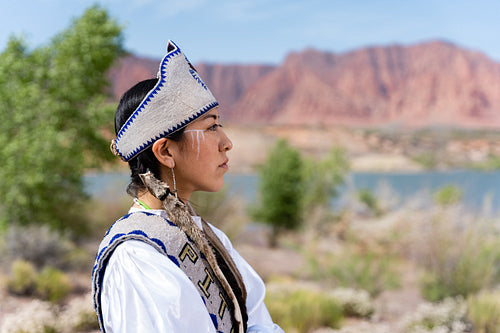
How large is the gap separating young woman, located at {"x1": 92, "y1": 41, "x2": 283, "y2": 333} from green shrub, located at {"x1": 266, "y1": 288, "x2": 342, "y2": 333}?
412 centimetres

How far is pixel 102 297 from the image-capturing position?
1.09 m

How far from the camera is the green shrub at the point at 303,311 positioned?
5.27m

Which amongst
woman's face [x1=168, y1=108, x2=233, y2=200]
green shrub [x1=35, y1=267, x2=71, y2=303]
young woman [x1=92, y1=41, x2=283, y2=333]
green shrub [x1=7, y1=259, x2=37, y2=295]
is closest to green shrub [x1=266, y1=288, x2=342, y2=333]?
green shrub [x1=35, y1=267, x2=71, y2=303]

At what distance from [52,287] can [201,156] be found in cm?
600

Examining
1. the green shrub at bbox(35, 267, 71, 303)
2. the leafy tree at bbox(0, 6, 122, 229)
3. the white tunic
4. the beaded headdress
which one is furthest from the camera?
the leafy tree at bbox(0, 6, 122, 229)

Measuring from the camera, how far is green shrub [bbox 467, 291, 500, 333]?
17.5ft

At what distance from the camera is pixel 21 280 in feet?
20.7

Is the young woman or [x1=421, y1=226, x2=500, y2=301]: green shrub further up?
the young woman

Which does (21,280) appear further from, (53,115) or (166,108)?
(166,108)

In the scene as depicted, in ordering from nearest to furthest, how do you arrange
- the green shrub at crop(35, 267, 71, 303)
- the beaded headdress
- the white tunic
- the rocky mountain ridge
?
the white tunic, the beaded headdress, the green shrub at crop(35, 267, 71, 303), the rocky mountain ridge

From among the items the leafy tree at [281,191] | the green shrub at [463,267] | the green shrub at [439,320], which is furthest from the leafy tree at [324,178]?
the green shrub at [439,320]

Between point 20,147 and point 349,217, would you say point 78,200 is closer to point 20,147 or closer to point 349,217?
point 20,147

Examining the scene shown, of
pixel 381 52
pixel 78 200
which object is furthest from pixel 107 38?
pixel 381 52

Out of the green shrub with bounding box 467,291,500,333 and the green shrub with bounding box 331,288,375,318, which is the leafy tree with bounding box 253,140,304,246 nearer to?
the green shrub with bounding box 331,288,375,318
